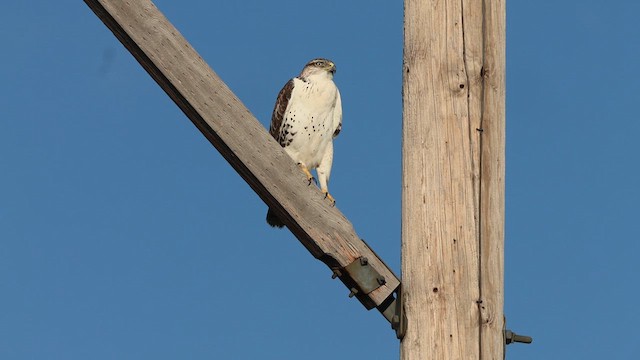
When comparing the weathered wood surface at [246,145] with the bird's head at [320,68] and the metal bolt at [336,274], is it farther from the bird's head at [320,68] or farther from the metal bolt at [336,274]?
the bird's head at [320,68]

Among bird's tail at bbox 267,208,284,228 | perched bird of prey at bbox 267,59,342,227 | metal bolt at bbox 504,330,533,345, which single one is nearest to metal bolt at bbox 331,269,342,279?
metal bolt at bbox 504,330,533,345

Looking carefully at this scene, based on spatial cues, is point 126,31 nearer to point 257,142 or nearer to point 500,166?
point 257,142

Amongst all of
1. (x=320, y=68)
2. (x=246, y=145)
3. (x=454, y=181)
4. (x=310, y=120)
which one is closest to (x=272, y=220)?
(x=310, y=120)

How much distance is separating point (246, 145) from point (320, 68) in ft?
12.6

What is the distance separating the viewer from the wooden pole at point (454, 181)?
3.24 m

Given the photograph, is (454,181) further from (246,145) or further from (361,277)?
(246,145)

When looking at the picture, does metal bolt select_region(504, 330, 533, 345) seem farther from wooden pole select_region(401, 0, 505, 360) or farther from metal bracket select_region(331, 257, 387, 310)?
metal bracket select_region(331, 257, 387, 310)

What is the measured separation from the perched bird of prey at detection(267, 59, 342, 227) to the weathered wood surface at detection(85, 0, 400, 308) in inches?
127

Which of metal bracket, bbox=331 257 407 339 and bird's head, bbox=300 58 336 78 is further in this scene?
bird's head, bbox=300 58 336 78

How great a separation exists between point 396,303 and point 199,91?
992mm

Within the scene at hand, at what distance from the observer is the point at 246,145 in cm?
340

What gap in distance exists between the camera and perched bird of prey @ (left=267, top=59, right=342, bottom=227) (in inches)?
269

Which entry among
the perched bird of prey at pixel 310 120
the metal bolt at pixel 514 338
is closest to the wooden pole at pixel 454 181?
the metal bolt at pixel 514 338

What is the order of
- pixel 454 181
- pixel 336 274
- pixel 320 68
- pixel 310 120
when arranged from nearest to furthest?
pixel 454 181 → pixel 336 274 → pixel 310 120 → pixel 320 68
